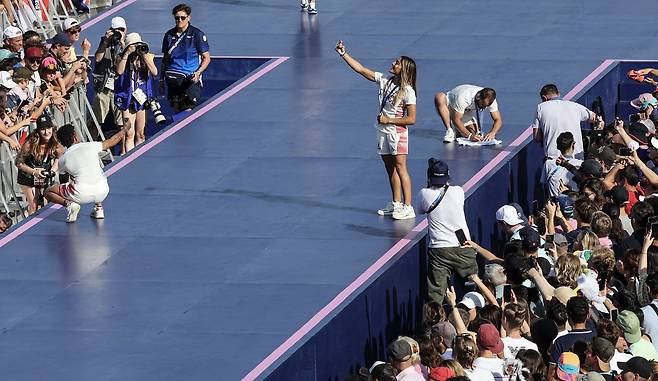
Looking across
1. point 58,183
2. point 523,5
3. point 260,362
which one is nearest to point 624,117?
point 523,5

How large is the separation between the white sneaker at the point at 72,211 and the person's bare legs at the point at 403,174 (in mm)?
3785

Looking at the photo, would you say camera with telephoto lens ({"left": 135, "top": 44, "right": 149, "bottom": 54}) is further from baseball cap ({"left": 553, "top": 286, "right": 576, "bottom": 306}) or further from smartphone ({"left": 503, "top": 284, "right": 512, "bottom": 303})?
baseball cap ({"left": 553, "top": 286, "right": 576, "bottom": 306})

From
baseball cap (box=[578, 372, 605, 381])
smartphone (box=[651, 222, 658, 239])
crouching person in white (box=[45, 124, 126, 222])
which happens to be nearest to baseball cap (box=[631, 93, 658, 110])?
smartphone (box=[651, 222, 658, 239])

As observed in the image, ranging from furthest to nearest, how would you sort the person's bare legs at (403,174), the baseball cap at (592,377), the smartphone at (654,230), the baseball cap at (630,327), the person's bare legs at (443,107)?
the person's bare legs at (443,107)
the person's bare legs at (403,174)
the smartphone at (654,230)
the baseball cap at (630,327)
the baseball cap at (592,377)

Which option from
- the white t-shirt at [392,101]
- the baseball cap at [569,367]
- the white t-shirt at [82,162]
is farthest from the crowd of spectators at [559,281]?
the white t-shirt at [82,162]

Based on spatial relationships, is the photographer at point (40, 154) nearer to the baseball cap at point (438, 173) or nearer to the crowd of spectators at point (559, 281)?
the crowd of spectators at point (559, 281)

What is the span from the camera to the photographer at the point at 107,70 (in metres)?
24.2

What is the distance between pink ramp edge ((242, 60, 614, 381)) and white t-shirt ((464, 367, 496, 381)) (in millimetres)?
2126

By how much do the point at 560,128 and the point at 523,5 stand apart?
934 cm

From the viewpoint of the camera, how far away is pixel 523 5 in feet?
99.5

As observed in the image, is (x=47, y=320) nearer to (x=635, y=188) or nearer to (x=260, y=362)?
(x=260, y=362)

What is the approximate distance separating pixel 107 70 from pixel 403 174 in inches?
264

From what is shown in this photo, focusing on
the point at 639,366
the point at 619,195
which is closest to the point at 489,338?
Answer: the point at 639,366

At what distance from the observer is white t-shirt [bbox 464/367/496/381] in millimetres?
14336
